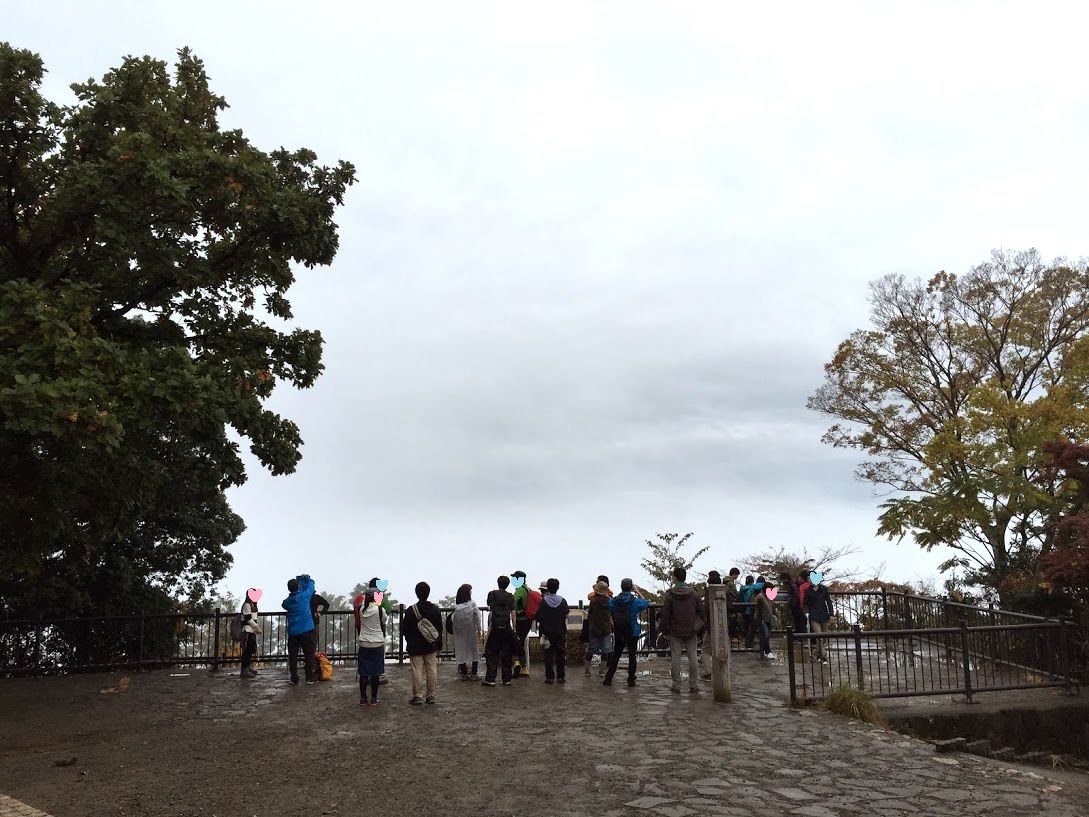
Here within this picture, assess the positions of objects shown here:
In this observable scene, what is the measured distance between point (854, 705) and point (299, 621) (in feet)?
31.1

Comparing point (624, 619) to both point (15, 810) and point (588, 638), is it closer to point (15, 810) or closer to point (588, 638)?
point (588, 638)

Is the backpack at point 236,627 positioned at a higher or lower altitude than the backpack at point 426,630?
lower

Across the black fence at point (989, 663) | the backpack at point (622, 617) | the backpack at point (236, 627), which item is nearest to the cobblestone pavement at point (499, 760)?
the backpack at point (622, 617)

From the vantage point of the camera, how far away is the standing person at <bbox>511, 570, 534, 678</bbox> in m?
16.3

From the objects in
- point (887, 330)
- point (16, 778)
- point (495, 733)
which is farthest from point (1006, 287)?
point (16, 778)

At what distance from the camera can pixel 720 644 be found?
13.5 metres

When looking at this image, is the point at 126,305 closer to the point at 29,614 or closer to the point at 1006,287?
the point at 29,614

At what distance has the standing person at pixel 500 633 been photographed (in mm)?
15141

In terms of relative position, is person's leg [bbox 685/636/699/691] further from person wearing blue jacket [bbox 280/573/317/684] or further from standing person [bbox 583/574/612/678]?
person wearing blue jacket [bbox 280/573/317/684]

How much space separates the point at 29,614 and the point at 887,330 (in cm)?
3108

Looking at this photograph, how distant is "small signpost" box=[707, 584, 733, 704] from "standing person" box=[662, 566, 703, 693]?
25.6 inches

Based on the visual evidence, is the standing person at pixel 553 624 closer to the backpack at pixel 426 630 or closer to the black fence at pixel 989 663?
the backpack at pixel 426 630

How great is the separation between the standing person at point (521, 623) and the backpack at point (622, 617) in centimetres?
207

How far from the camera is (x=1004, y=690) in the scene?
1420cm
